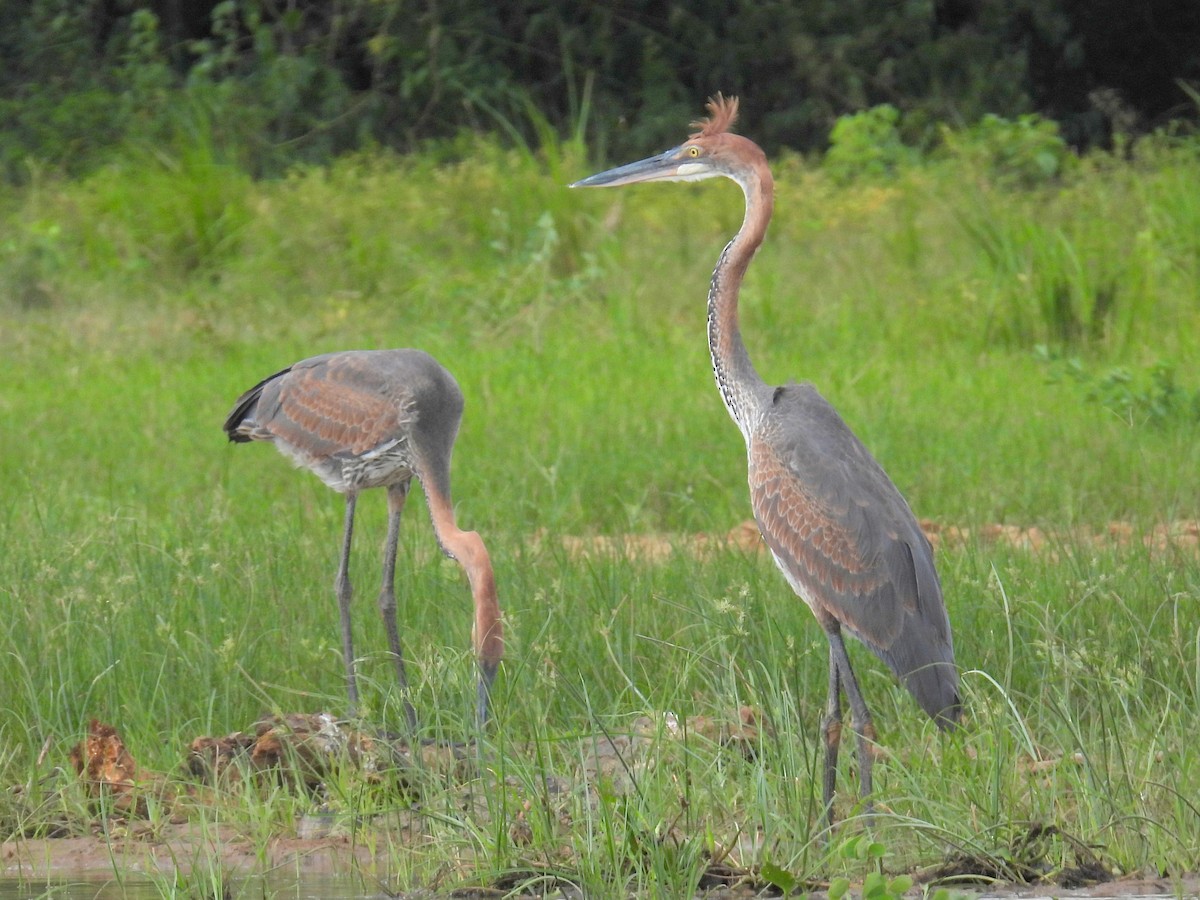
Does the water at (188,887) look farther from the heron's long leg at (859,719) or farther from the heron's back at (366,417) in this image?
the heron's back at (366,417)

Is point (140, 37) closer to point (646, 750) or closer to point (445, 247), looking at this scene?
point (445, 247)

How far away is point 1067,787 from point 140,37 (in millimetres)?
14864

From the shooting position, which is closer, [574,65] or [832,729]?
[832,729]

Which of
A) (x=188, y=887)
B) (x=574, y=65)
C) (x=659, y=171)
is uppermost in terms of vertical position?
(x=659, y=171)

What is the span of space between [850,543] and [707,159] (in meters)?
1.31

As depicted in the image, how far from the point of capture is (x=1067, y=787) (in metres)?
4.42

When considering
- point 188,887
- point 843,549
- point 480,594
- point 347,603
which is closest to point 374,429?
point 347,603

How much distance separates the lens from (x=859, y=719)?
14.3ft

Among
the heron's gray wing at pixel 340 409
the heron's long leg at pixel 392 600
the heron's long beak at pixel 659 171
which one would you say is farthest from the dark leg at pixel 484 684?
the heron's long beak at pixel 659 171

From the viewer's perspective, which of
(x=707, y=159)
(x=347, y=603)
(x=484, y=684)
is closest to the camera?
(x=484, y=684)

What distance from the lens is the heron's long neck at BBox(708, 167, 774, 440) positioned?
4.91m

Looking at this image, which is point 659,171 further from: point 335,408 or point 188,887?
point 188,887

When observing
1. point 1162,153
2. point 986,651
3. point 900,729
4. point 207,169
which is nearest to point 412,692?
point 900,729

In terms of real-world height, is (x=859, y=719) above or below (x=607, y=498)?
above
